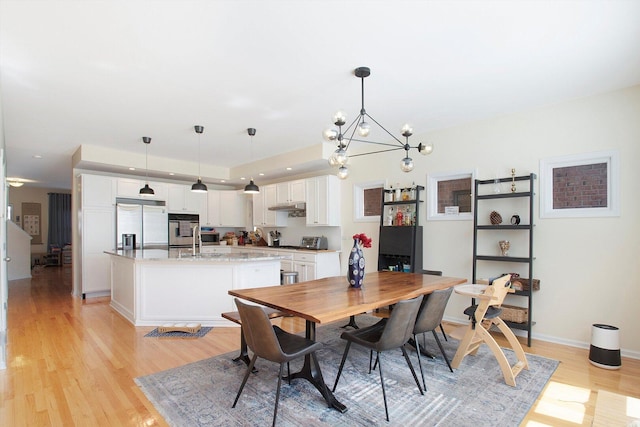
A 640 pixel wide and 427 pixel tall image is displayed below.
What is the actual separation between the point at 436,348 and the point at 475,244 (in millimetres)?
1368

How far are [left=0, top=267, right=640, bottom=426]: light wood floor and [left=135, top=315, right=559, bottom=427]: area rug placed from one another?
13 cm

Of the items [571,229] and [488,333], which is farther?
[571,229]

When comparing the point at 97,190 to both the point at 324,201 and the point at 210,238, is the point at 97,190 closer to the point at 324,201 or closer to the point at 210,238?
the point at 210,238

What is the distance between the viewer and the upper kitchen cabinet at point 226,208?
25.1 ft

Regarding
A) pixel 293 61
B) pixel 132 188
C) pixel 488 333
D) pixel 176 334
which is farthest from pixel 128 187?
pixel 488 333

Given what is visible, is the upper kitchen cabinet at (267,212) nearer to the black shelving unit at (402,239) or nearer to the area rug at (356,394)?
the black shelving unit at (402,239)

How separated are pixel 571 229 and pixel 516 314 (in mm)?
1109

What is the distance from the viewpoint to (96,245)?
5.90 m

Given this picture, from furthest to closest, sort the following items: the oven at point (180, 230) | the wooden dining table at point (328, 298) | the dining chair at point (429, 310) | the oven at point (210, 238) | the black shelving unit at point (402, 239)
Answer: the oven at point (210, 238), the oven at point (180, 230), the black shelving unit at point (402, 239), the dining chair at point (429, 310), the wooden dining table at point (328, 298)

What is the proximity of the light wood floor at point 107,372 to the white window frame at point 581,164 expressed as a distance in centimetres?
145

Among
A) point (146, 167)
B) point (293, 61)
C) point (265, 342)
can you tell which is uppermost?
point (293, 61)

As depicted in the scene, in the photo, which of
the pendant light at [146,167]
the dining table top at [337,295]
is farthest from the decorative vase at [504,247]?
the pendant light at [146,167]

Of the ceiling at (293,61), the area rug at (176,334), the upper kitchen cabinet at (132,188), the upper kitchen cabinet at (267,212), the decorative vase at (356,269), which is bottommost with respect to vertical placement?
the area rug at (176,334)

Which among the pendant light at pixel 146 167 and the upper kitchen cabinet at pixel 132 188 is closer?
the pendant light at pixel 146 167
